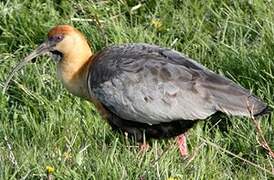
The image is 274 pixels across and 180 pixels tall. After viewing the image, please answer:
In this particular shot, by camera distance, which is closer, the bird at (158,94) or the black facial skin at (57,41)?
the bird at (158,94)

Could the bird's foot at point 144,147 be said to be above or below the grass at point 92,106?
below

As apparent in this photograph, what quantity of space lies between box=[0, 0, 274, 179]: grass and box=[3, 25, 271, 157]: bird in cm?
14

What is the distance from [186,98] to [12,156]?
115 centimetres

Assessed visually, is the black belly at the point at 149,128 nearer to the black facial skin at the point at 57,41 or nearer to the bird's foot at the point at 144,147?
the bird's foot at the point at 144,147

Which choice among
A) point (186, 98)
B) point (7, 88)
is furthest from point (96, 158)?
point (7, 88)

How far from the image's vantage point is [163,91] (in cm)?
607

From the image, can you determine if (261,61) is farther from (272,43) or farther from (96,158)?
(96,158)

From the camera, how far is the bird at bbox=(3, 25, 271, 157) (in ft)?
19.7

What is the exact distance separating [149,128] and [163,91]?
0.26m

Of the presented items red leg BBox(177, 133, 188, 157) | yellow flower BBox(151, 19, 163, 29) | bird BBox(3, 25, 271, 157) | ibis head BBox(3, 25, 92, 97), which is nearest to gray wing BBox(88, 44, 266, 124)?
bird BBox(3, 25, 271, 157)

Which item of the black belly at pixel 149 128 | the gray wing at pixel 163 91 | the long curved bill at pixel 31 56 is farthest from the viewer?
the long curved bill at pixel 31 56

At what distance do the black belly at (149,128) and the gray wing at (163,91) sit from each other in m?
0.06

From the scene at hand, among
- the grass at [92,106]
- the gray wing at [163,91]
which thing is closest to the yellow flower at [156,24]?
the grass at [92,106]

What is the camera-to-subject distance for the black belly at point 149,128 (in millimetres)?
6121
